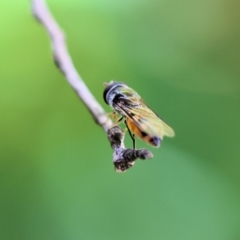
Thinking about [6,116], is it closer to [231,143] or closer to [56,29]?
[56,29]

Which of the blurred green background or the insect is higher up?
the blurred green background

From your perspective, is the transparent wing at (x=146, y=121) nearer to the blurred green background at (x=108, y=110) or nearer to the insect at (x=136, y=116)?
the insect at (x=136, y=116)

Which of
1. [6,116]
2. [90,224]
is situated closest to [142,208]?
[90,224]

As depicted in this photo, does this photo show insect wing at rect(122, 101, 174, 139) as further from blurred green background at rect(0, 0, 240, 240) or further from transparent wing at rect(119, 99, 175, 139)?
blurred green background at rect(0, 0, 240, 240)

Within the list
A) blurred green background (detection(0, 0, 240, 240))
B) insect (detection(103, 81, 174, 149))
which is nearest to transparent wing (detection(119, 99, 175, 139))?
insect (detection(103, 81, 174, 149))

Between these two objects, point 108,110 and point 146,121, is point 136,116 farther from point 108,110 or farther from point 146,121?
point 108,110

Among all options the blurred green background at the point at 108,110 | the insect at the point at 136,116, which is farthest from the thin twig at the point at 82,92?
the blurred green background at the point at 108,110
